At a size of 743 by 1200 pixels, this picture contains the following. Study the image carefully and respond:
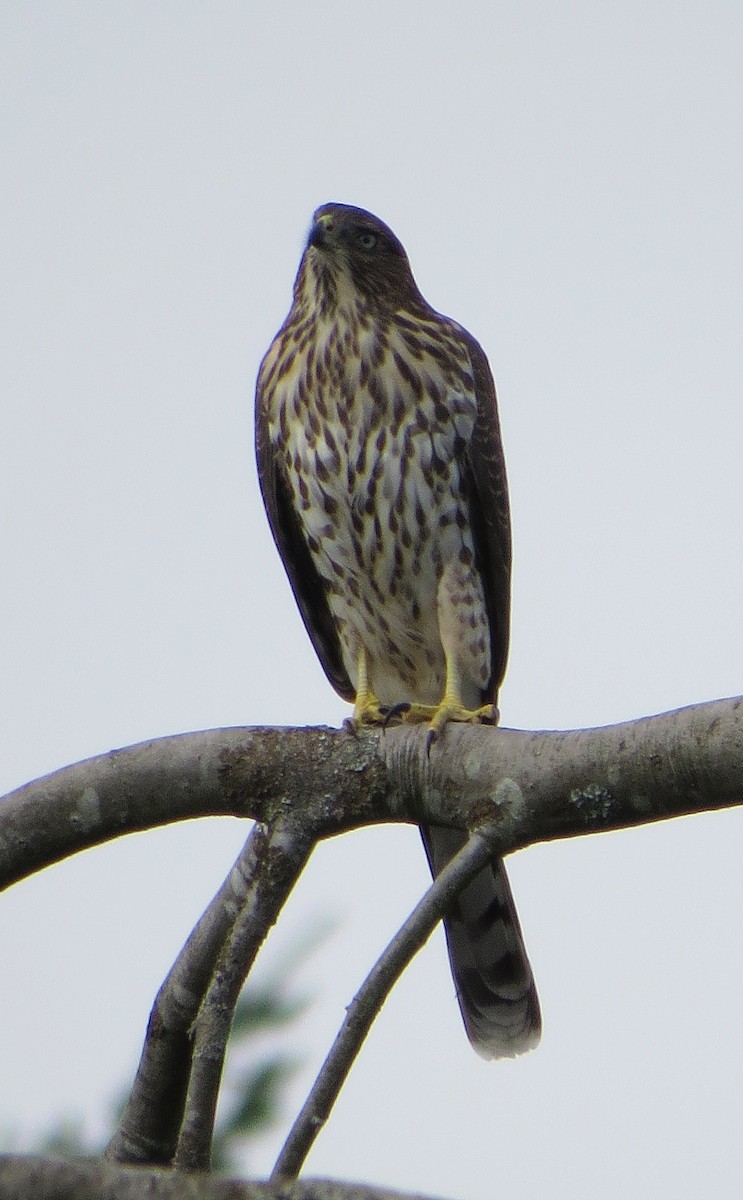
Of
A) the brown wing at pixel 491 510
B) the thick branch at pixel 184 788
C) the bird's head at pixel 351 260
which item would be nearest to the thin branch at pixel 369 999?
the thick branch at pixel 184 788

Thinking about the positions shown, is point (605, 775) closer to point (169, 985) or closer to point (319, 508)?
point (169, 985)

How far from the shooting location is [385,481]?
17.2 ft

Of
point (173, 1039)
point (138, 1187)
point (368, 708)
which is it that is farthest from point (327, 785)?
point (368, 708)

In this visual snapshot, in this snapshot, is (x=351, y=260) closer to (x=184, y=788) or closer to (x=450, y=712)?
(x=450, y=712)

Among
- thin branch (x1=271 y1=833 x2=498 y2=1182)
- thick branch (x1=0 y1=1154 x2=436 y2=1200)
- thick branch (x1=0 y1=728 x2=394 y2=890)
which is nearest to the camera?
thick branch (x1=0 y1=1154 x2=436 y2=1200)

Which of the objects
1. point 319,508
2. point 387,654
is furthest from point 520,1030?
point 319,508

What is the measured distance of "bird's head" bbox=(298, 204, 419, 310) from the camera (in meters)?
5.68

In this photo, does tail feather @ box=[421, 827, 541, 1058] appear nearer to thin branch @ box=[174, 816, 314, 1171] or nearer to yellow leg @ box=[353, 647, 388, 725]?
yellow leg @ box=[353, 647, 388, 725]

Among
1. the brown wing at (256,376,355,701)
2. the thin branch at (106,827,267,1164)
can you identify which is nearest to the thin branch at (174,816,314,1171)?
the thin branch at (106,827,267,1164)

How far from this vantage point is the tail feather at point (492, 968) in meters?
4.67

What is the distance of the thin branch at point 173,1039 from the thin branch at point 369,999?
0.53 m

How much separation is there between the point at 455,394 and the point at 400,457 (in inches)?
13.5

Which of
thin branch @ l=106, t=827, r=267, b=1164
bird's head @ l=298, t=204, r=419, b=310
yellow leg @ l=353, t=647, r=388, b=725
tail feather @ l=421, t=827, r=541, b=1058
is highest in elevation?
bird's head @ l=298, t=204, r=419, b=310

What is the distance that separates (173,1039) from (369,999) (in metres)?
0.60
